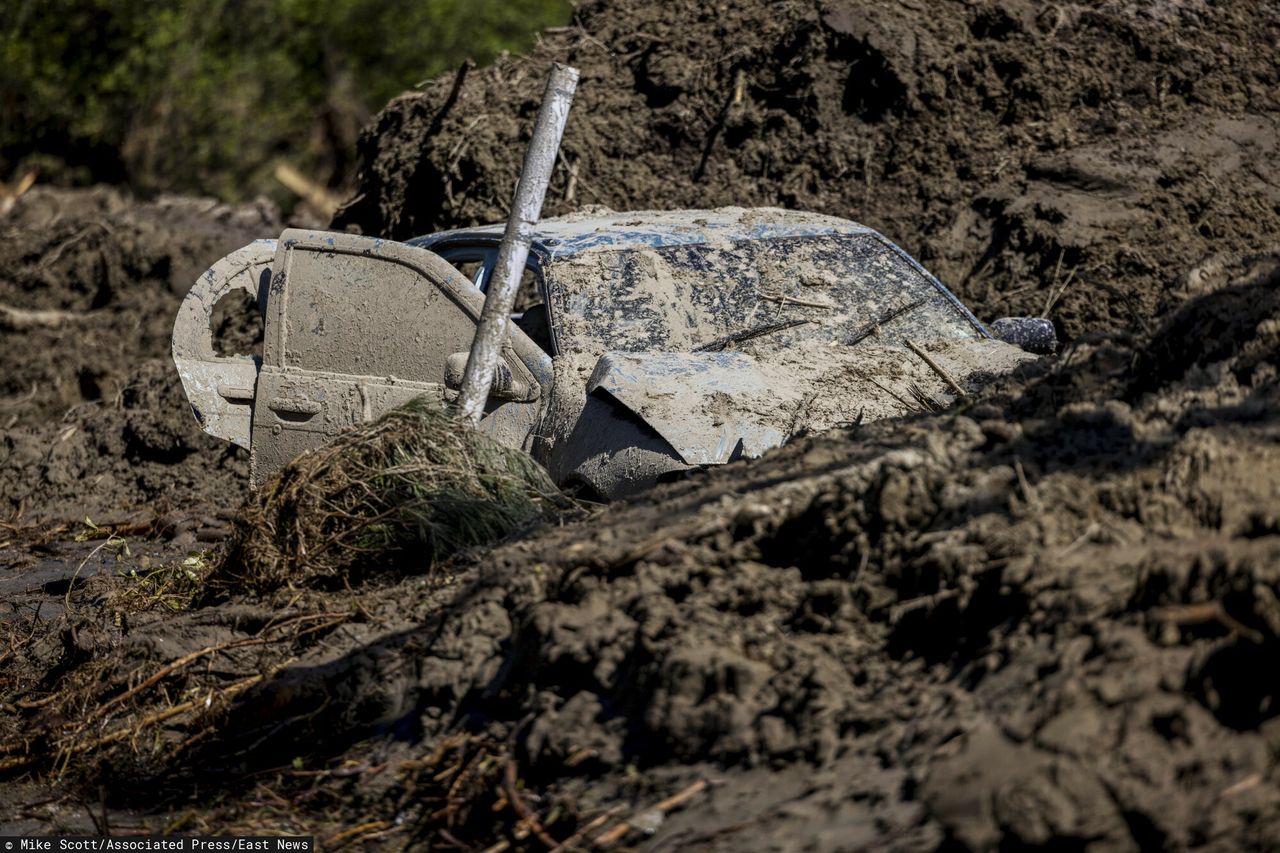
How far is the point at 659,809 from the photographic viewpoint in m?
3.27

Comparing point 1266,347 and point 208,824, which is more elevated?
point 1266,347

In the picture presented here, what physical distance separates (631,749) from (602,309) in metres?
3.20

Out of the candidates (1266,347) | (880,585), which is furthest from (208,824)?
(1266,347)

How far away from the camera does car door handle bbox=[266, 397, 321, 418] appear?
6641 millimetres

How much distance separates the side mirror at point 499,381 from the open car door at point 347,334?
21 centimetres

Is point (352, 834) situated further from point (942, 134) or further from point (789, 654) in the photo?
point (942, 134)

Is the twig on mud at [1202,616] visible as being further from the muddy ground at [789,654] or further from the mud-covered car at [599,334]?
the mud-covered car at [599,334]

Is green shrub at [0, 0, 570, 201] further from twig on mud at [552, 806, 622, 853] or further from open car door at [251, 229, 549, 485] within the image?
twig on mud at [552, 806, 622, 853]

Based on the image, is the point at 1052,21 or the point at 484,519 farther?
the point at 1052,21

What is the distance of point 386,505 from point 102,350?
8056 millimetres

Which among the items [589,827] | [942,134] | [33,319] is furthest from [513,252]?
[33,319]

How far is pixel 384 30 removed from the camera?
2659 centimetres

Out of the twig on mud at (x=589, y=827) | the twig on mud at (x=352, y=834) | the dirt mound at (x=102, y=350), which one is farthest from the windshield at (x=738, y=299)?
the dirt mound at (x=102, y=350)

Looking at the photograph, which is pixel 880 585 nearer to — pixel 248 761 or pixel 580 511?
pixel 580 511
